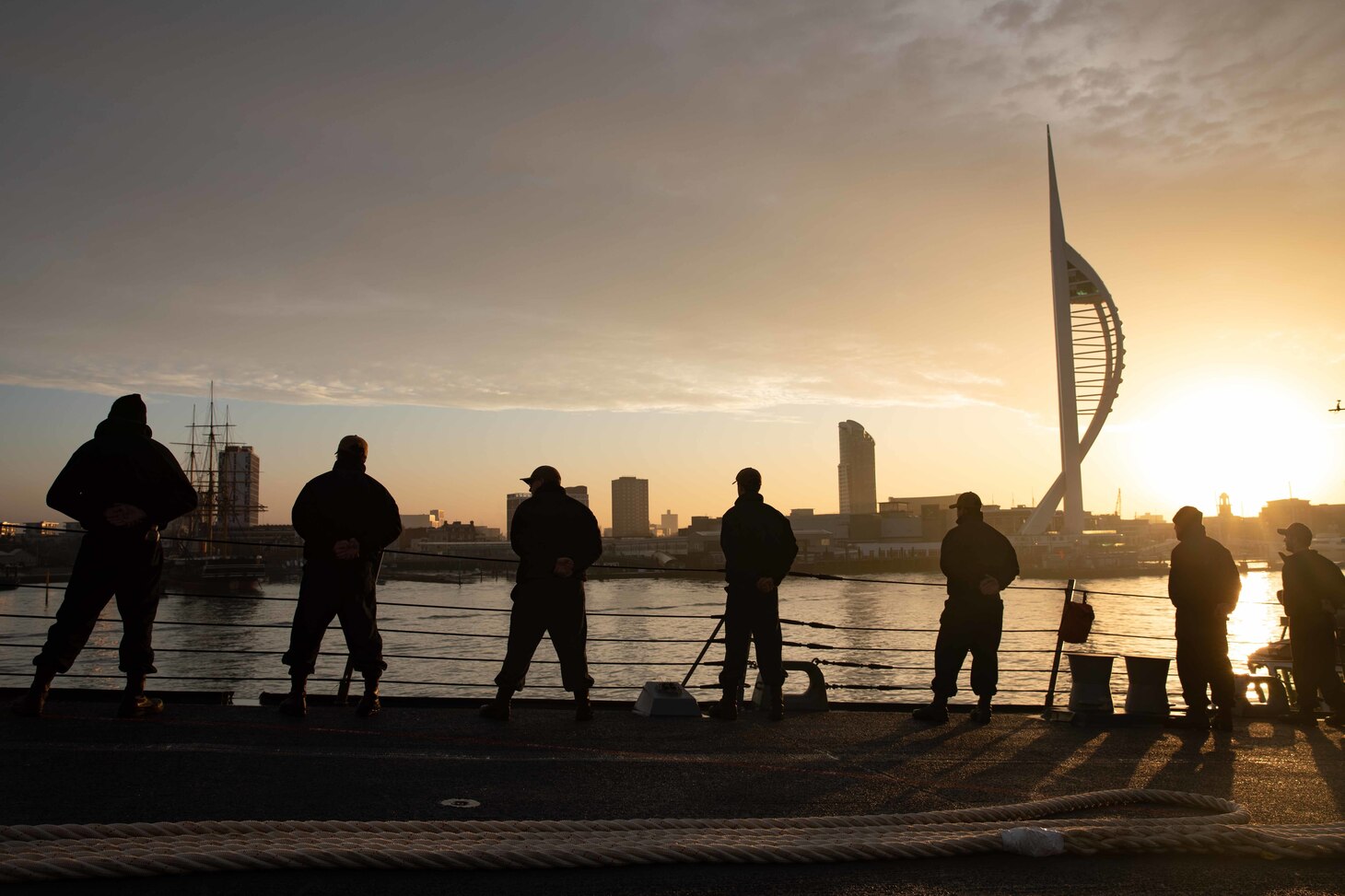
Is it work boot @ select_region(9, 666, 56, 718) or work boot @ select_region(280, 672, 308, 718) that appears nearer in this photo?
work boot @ select_region(9, 666, 56, 718)

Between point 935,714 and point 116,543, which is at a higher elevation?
point 116,543

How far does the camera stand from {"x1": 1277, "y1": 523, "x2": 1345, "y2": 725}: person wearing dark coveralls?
6543 mm

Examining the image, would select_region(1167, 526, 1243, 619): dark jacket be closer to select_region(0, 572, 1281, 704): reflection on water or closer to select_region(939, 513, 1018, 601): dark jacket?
select_region(0, 572, 1281, 704): reflection on water

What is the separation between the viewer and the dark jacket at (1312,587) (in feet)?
21.7

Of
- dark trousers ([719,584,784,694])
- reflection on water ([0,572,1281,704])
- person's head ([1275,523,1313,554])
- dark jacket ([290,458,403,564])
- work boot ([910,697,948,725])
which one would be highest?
dark jacket ([290,458,403,564])

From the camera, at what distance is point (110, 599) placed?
16.1 ft

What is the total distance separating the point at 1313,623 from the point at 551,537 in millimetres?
5232

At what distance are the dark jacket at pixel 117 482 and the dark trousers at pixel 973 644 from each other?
4.68m

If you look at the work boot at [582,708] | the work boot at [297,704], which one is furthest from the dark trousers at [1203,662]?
the work boot at [297,704]

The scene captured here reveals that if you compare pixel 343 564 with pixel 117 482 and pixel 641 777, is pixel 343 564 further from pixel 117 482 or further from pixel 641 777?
pixel 641 777

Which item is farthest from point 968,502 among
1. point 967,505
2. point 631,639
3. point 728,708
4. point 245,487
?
point 245,487

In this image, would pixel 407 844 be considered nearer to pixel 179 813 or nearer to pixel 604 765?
pixel 179 813

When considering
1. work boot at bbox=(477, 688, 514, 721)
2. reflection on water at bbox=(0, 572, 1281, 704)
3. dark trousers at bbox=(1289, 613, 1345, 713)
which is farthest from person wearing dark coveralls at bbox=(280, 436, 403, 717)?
dark trousers at bbox=(1289, 613, 1345, 713)

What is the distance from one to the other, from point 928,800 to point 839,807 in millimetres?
445
